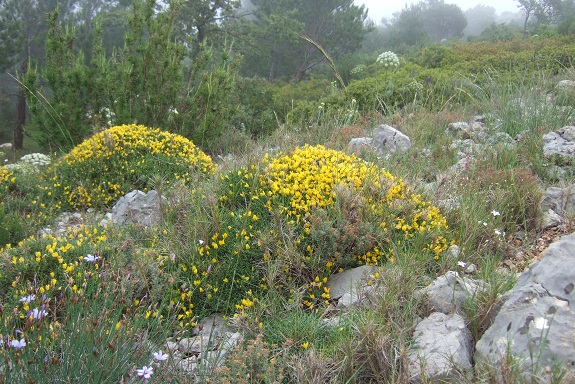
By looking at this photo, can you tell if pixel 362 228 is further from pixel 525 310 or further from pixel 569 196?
pixel 569 196

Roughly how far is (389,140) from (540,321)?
3.60 m

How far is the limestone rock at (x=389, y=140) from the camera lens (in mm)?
5609

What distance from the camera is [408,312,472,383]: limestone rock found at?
91.4 inches

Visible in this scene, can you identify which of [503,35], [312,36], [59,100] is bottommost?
[59,100]

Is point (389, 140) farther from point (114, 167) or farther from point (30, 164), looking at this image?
point (30, 164)

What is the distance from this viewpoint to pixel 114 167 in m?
5.56

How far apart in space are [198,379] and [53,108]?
588 centimetres

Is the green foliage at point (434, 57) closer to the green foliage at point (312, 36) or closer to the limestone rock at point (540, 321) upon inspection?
the green foliage at point (312, 36)

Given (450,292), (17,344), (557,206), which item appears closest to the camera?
(17,344)

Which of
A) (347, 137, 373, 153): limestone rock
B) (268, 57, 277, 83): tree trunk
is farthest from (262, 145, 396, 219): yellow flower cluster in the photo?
(268, 57, 277, 83): tree trunk

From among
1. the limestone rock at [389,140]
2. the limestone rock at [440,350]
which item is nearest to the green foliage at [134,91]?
the limestone rock at [389,140]

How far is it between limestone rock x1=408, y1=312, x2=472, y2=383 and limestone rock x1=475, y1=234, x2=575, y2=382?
0.32 feet

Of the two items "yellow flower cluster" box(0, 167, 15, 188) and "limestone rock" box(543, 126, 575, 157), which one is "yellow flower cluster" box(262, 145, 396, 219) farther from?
"yellow flower cluster" box(0, 167, 15, 188)

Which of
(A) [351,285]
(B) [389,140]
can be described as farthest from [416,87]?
(A) [351,285]
